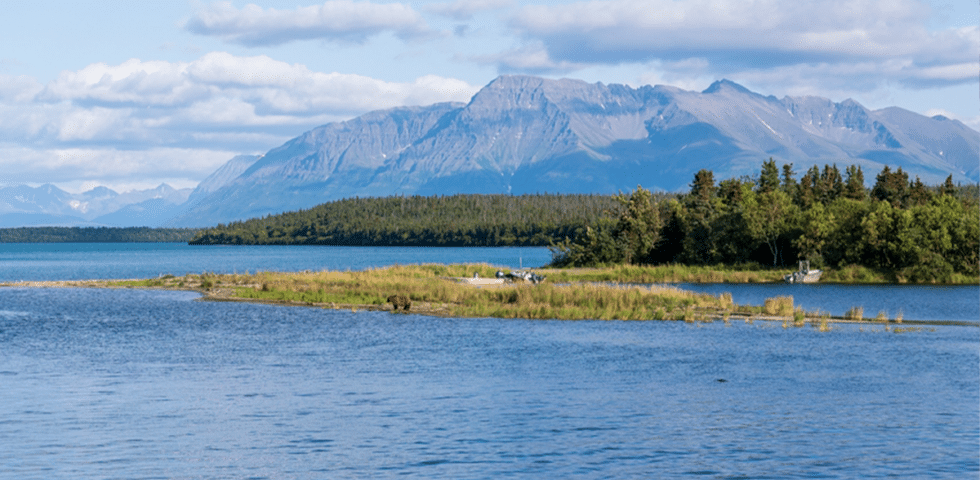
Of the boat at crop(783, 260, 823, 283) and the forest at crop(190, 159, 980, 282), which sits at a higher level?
the forest at crop(190, 159, 980, 282)

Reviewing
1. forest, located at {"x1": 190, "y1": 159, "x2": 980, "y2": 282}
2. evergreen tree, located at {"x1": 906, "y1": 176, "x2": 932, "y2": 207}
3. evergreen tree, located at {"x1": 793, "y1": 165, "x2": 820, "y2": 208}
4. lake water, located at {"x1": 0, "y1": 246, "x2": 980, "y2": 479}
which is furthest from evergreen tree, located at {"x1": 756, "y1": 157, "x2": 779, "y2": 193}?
lake water, located at {"x1": 0, "y1": 246, "x2": 980, "y2": 479}

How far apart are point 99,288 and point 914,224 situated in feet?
269

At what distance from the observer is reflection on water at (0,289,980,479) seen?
25516 mm

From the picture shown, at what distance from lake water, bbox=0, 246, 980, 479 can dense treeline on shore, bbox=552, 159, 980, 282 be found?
4521 centimetres

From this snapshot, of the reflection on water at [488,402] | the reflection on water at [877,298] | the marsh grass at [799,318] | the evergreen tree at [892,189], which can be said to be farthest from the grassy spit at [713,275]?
the reflection on water at [488,402]

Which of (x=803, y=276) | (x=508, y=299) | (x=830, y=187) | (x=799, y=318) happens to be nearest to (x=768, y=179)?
(x=830, y=187)

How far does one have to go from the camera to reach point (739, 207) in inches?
4560

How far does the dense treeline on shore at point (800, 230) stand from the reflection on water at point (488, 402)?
45896mm

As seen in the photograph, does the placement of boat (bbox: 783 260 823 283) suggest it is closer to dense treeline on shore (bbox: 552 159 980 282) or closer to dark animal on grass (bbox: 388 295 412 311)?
dense treeline on shore (bbox: 552 159 980 282)

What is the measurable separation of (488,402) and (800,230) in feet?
278

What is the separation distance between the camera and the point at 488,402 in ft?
112

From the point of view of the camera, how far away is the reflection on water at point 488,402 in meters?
25.5

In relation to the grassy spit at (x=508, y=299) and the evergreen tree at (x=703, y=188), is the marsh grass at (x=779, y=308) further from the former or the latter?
the evergreen tree at (x=703, y=188)

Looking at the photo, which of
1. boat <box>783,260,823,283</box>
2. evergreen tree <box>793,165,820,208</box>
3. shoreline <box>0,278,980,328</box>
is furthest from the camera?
evergreen tree <box>793,165,820,208</box>
